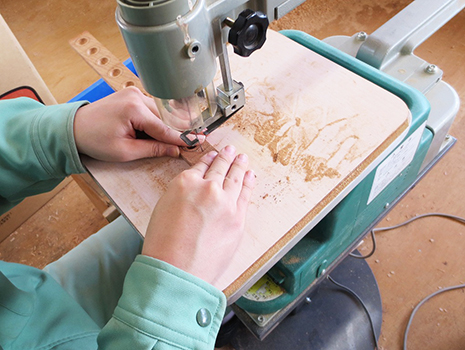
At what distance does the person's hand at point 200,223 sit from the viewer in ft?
1.83

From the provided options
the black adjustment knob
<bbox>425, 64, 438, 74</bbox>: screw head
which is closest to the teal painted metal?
<bbox>425, 64, 438, 74</bbox>: screw head

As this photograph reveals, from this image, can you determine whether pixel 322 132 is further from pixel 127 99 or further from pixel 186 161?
pixel 127 99

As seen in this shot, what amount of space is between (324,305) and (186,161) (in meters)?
0.92

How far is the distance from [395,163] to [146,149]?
54 centimetres

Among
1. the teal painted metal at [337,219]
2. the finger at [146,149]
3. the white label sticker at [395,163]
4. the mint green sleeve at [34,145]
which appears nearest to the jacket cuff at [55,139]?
the mint green sleeve at [34,145]

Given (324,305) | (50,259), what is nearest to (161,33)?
(324,305)

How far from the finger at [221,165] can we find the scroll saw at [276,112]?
0.05 meters

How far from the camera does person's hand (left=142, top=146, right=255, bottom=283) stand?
0.56 meters

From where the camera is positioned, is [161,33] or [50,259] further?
[50,259]

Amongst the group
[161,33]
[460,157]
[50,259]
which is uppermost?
[161,33]

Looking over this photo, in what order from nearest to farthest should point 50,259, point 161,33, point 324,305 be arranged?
point 161,33 → point 324,305 → point 50,259

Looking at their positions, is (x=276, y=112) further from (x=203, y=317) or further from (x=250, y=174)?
(x=203, y=317)

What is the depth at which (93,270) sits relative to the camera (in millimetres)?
930

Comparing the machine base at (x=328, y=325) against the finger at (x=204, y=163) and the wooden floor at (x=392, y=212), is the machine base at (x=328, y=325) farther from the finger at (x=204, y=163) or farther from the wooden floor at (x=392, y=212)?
the finger at (x=204, y=163)
